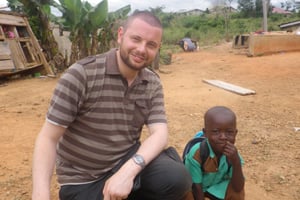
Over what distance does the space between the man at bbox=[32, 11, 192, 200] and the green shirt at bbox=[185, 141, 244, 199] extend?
0.22m

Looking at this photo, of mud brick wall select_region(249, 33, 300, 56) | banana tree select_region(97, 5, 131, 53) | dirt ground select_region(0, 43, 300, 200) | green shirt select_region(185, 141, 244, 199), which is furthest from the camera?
mud brick wall select_region(249, 33, 300, 56)

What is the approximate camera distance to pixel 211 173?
1923 millimetres

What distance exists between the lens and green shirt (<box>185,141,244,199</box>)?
6.23ft

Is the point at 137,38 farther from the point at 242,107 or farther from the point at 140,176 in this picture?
the point at 242,107

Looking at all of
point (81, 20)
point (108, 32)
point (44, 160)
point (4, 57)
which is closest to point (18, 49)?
point (4, 57)

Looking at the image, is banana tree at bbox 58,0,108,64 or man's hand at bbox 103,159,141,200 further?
banana tree at bbox 58,0,108,64

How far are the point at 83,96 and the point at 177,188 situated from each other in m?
0.65

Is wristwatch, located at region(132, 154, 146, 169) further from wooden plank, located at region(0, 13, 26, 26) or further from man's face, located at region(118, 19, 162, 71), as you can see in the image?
wooden plank, located at region(0, 13, 26, 26)

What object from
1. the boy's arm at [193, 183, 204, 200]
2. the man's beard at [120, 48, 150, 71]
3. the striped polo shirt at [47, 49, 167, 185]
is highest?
the man's beard at [120, 48, 150, 71]

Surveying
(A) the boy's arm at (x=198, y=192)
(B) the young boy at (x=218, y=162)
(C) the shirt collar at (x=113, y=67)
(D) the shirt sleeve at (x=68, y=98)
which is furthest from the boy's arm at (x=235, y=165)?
(D) the shirt sleeve at (x=68, y=98)

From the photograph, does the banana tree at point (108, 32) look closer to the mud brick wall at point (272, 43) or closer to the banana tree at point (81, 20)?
the banana tree at point (81, 20)

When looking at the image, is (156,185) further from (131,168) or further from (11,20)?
(11,20)

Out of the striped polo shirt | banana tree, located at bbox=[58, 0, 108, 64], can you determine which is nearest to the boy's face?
the striped polo shirt

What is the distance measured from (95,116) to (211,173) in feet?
2.54
